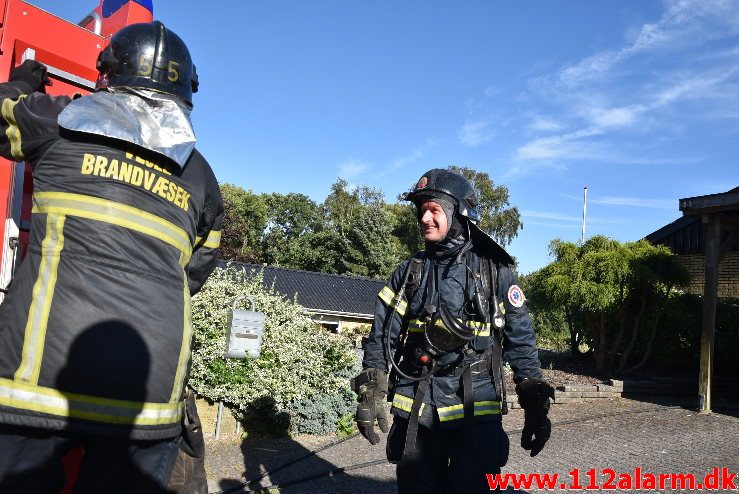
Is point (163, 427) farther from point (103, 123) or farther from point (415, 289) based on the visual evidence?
point (415, 289)

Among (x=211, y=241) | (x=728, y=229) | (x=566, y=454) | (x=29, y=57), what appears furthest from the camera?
(x=728, y=229)

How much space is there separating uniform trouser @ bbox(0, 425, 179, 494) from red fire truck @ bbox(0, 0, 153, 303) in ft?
3.47

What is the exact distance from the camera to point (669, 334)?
1204 cm

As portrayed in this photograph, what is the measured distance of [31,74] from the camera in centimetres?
213

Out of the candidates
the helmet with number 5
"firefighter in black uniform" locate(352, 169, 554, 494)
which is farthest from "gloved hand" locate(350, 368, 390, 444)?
the helmet with number 5

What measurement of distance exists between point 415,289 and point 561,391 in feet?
25.3

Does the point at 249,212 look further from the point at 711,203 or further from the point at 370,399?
the point at 370,399

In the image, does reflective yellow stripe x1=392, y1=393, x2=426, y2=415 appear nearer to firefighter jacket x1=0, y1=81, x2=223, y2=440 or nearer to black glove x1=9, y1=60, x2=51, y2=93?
firefighter jacket x1=0, y1=81, x2=223, y2=440

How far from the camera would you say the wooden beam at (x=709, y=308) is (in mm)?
9188

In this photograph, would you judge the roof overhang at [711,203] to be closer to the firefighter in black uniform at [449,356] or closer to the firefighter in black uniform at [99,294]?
the firefighter in black uniform at [449,356]

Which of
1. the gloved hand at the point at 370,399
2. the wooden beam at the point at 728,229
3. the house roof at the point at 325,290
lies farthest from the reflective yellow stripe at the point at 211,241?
the house roof at the point at 325,290

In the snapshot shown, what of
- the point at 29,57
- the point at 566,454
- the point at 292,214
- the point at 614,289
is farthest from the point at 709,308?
the point at 292,214

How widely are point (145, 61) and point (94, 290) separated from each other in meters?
0.89

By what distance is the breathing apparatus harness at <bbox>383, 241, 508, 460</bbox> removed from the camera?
10.6ft
